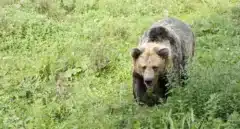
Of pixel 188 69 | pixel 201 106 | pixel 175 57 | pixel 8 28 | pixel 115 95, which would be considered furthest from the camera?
pixel 8 28

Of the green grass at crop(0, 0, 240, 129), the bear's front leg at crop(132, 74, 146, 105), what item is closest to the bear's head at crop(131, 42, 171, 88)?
the bear's front leg at crop(132, 74, 146, 105)

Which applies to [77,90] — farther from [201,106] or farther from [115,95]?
Answer: [201,106]

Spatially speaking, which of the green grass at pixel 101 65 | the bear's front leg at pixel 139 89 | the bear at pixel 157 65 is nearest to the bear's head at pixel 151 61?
the bear at pixel 157 65

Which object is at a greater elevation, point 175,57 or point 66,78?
point 175,57

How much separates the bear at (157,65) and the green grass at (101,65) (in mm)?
212

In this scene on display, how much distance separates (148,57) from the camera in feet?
18.0

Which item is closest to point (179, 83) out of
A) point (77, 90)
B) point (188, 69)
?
point (188, 69)

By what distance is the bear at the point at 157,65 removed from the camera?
540 centimetres

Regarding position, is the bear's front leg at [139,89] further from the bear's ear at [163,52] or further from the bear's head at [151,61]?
the bear's ear at [163,52]

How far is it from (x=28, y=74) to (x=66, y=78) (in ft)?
1.89

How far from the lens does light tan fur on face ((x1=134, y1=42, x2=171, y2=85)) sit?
539 cm

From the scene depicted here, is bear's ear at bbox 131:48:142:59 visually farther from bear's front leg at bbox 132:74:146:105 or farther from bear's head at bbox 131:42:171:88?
bear's front leg at bbox 132:74:146:105

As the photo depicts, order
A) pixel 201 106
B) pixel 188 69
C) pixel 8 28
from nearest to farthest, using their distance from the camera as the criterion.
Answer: pixel 201 106 < pixel 188 69 < pixel 8 28

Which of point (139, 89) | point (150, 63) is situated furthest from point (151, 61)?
point (139, 89)
